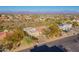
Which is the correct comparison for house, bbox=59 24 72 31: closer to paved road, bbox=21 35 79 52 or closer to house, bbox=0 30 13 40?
paved road, bbox=21 35 79 52

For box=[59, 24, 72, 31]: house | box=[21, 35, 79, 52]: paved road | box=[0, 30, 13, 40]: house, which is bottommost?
box=[21, 35, 79, 52]: paved road

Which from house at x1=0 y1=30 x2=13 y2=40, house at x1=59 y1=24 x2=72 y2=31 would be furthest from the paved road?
house at x1=0 y1=30 x2=13 y2=40

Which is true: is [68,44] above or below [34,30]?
below

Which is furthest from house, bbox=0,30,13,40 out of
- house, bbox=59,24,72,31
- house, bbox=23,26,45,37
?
house, bbox=59,24,72,31

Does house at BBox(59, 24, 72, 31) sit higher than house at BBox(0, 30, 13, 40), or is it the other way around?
house at BBox(59, 24, 72, 31)

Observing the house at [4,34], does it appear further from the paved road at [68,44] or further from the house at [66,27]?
the house at [66,27]

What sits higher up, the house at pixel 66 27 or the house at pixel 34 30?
the house at pixel 66 27

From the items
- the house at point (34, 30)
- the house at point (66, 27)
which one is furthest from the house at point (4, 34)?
the house at point (66, 27)

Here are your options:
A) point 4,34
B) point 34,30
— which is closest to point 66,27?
point 34,30

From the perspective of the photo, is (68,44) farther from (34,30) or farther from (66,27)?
(34,30)
